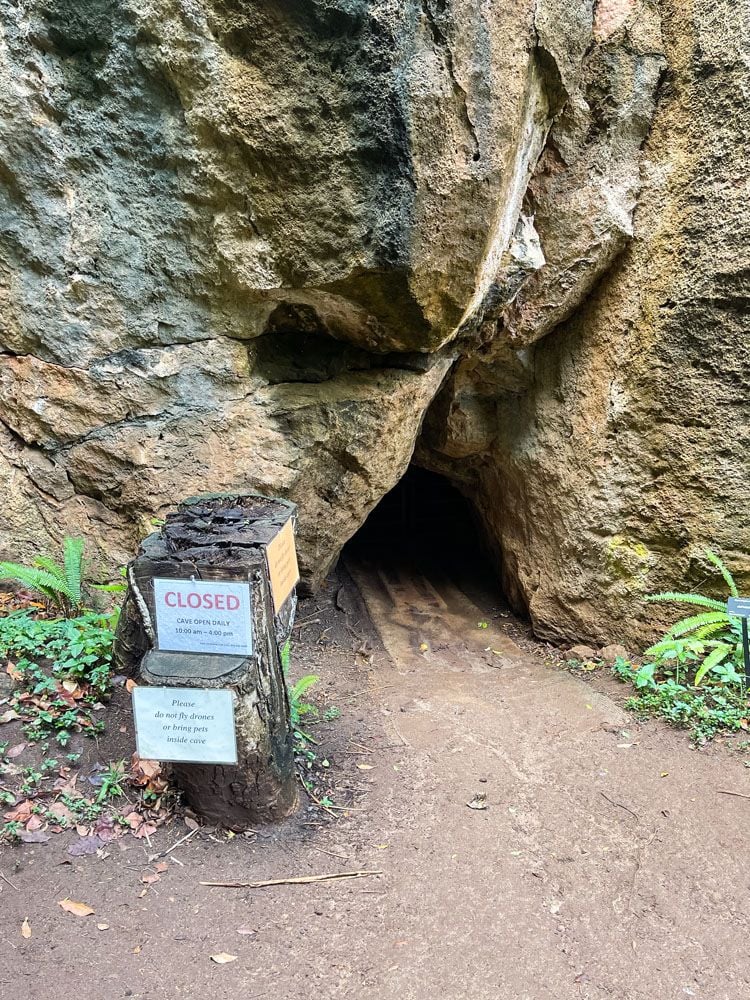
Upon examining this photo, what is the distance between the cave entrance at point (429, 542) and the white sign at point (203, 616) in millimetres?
4183

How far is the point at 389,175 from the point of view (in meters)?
3.34

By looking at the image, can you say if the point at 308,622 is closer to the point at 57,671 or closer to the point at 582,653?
the point at 582,653

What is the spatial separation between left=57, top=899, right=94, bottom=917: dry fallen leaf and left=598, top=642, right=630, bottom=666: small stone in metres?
Answer: 3.66

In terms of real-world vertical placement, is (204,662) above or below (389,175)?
below

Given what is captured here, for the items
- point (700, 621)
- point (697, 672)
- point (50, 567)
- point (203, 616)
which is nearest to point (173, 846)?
point (203, 616)

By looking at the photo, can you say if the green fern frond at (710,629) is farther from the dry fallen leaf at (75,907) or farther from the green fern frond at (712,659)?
the dry fallen leaf at (75,907)

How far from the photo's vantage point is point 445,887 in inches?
94.4

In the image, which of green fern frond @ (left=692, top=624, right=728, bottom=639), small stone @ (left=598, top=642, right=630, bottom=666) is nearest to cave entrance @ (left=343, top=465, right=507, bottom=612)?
small stone @ (left=598, top=642, right=630, bottom=666)

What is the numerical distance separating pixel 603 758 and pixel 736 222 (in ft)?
10.9

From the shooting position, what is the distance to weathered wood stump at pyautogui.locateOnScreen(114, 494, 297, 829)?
2324 mm

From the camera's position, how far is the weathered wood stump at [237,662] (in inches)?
91.5

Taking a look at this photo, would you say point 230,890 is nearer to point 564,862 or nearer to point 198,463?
point 564,862

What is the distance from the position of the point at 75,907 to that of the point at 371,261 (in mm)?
3220

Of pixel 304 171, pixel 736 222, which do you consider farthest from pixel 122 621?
pixel 736 222
